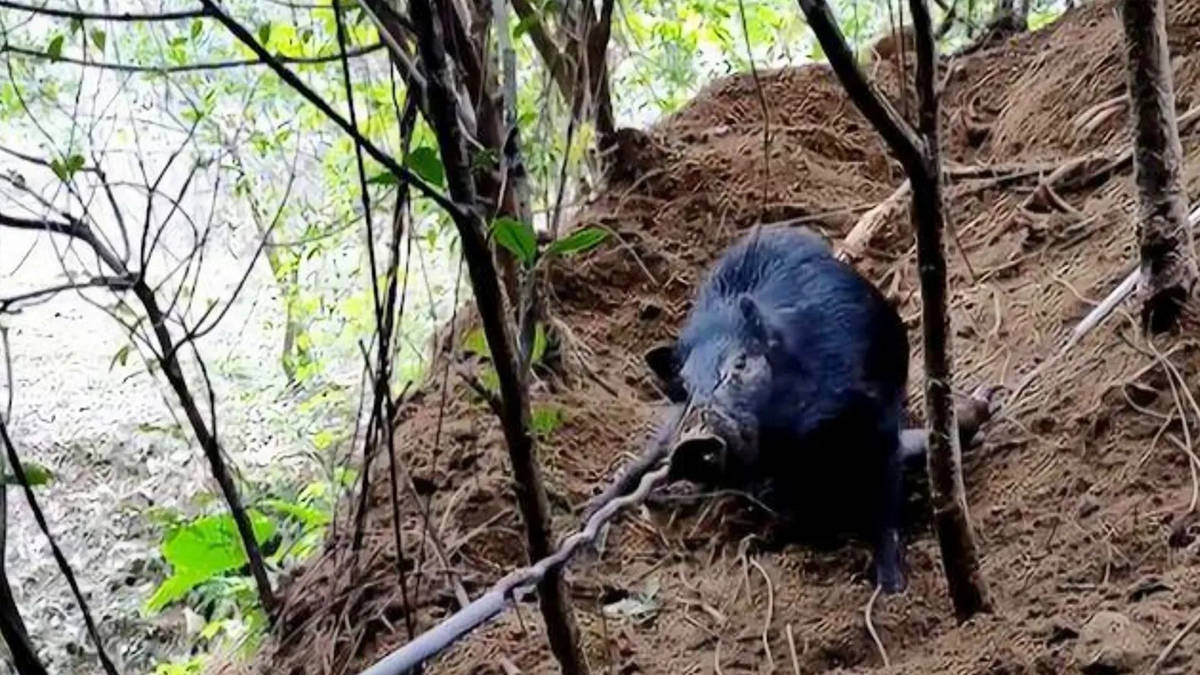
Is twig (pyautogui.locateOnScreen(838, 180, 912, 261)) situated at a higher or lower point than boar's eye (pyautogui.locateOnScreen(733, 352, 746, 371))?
higher

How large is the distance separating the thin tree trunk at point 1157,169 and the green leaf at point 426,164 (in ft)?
5.68

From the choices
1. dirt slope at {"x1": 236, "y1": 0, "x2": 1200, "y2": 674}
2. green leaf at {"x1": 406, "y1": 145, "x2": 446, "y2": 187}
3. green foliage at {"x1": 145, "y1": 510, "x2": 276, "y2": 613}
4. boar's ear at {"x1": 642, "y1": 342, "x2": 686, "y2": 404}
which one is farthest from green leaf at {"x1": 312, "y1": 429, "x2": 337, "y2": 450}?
green leaf at {"x1": 406, "y1": 145, "x2": 446, "y2": 187}

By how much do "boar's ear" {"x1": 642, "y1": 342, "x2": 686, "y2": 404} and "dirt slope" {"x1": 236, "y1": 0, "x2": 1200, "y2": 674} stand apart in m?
0.08

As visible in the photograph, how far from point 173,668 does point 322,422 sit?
1.46 metres

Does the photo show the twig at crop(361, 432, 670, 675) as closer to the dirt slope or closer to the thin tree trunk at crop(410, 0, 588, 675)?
the thin tree trunk at crop(410, 0, 588, 675)

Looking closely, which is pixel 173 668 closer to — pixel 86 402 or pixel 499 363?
pixel 86 402

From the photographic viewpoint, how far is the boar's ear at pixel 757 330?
359 centimetres

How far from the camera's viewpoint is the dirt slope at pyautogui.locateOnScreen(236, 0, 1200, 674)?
8.08ft

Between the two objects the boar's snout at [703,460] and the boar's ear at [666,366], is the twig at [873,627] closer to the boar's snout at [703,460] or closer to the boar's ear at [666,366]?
the boar's snout at [703,460]

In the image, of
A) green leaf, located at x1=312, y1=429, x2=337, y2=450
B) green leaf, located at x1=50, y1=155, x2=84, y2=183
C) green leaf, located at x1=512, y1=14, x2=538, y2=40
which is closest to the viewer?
green leaf, located at x1=50, y1=155, x2=84, y2=183

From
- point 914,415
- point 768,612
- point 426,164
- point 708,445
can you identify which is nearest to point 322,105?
point 426,164

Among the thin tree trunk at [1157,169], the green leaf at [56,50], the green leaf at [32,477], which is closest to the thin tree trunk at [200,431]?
the green leaf at [56,50]

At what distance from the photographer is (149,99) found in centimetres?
518

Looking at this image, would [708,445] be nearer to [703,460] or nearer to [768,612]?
[703,460]
